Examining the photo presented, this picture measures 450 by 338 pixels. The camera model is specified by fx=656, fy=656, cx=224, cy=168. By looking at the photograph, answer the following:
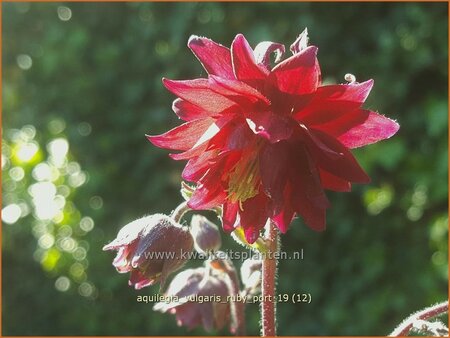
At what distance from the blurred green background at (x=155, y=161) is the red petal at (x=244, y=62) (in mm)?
1571

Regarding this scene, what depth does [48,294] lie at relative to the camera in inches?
127

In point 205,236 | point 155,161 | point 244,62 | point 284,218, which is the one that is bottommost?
point 155,161

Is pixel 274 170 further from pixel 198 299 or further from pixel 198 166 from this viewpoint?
pixel 198 299

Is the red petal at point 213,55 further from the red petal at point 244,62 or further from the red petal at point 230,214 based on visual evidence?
the red petal at point 230,214

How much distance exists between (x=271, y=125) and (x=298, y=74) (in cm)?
8

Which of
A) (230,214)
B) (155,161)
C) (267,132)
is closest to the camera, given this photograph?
(267,132)

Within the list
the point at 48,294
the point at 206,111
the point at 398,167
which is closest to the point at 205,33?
the point at 398,167

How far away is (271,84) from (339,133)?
0.40 feet

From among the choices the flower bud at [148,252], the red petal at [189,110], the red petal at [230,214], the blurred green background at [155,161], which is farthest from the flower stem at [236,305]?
the blurred green background at [155,161]

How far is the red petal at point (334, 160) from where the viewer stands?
90cm

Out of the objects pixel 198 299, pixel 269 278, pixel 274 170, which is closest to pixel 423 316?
pixel 269 278

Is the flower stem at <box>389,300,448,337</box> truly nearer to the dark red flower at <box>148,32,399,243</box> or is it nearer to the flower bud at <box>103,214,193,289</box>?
the dark red flower at <box>148,32,399,243</box>

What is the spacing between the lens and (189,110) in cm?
96

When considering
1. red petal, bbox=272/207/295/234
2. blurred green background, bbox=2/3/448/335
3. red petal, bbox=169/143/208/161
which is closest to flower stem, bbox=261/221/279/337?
red petal, bbox=272/207/295/234
